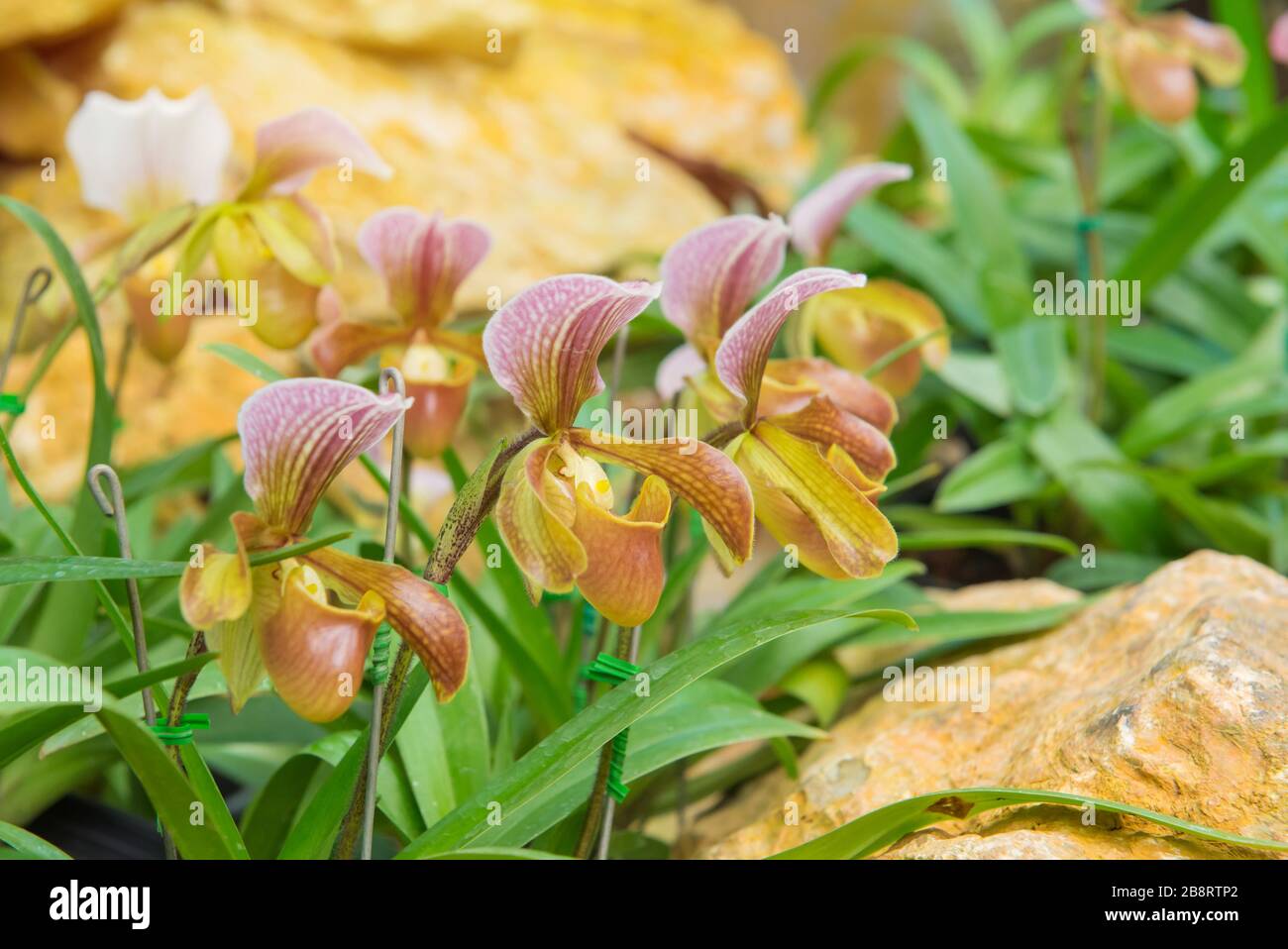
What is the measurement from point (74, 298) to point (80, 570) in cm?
47

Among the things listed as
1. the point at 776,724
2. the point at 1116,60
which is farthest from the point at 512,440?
the point at 1116,60

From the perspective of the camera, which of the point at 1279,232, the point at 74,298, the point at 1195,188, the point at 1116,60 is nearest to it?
the point at 74,298

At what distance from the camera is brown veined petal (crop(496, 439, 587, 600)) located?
716 mm

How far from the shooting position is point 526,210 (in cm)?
228

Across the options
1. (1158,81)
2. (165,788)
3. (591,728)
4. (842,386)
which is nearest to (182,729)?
(165,788)

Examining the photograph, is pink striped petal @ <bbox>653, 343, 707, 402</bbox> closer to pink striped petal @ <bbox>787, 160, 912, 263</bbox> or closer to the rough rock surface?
pink striped petal @ <bbox>787, 160, 912, 263</bbox>

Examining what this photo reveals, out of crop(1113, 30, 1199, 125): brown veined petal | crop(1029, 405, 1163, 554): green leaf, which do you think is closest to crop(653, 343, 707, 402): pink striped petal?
crop(1029, 405, 1163, 554): green leaf

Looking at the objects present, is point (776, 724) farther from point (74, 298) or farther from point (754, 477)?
point (74, 298)

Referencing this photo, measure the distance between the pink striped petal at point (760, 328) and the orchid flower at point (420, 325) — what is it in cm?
34

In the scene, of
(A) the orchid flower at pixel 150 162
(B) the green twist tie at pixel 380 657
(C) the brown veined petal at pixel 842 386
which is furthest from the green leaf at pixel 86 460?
(C) the brown veined petal at pixel 842 386

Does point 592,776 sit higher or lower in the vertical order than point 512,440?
lower

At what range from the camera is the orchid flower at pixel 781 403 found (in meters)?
0.79

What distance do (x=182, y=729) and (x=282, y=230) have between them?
519 mm
